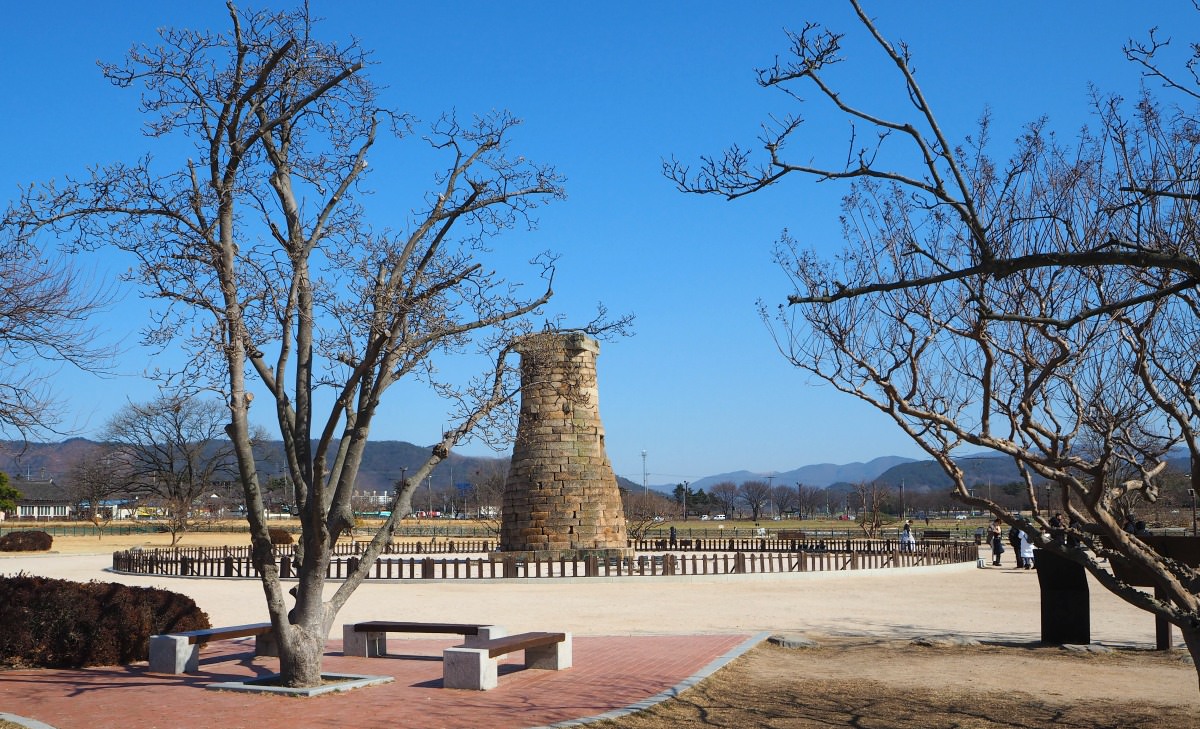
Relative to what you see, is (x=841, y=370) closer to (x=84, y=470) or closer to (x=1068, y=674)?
(x=1068, y=674)

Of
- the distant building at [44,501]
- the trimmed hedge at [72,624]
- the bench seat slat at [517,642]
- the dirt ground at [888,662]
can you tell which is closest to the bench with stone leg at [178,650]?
the trimmed hedge at [72,624]

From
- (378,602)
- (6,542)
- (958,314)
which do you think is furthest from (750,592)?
(6,542)

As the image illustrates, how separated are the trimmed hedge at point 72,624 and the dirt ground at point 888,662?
5.83 meters

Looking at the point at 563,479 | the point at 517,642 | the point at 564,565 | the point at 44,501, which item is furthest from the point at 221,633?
the point at 44,501

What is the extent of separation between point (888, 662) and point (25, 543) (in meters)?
38.8

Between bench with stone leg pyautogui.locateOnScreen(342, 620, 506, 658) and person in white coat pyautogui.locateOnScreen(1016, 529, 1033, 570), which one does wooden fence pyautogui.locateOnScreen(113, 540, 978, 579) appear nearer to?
person in white coat pyautogui.locateOnScreen(1016, 529, 1033, 570)

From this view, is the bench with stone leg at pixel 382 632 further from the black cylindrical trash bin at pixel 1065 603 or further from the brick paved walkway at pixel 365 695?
the black cylindrical trash bin at pixel 1065 603

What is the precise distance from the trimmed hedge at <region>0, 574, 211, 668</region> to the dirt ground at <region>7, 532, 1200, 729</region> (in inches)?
230

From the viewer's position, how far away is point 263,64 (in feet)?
33.4

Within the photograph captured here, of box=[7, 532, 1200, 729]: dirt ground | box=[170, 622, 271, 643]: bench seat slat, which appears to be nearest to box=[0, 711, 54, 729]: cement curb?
box=[170, 622, 271, 643]: bench seat slat

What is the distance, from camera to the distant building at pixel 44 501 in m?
104

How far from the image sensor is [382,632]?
12.3 metres

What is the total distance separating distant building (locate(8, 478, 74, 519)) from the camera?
10381 centimetres

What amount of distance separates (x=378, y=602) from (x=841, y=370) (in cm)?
1224
